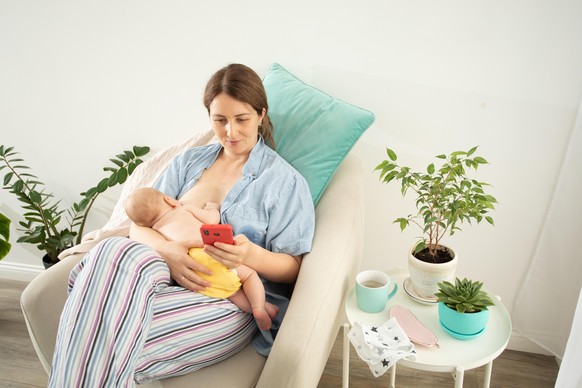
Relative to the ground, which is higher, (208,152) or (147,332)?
(208,152)

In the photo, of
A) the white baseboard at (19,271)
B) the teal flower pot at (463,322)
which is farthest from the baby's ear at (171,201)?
the white baseboard at (19,271)

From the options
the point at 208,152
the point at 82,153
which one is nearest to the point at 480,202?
the point at 208,152

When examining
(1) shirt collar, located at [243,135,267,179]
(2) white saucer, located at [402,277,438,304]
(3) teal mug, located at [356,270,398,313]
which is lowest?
(2) white saucer, located at [402,277,438,304]

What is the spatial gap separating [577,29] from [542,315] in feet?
3.37

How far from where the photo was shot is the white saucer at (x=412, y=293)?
4.50 feet

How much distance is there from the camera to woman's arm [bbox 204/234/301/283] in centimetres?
123

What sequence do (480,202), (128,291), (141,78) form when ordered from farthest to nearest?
(141,78) < (480,202) < (128,291)

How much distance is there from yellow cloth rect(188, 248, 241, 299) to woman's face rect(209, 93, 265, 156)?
0.36 metres

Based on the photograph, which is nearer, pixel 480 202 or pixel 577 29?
pixel 480 202

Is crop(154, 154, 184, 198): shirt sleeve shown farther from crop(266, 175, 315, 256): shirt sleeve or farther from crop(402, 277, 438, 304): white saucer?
crop(402, 277, 438, 304): white saucer

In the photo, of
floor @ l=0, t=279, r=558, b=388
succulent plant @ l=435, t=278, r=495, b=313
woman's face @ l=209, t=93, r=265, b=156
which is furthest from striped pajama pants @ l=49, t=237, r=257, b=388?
floor @ l=0, t=279, r=558, b=388

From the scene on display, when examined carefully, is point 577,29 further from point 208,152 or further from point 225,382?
point 225,382

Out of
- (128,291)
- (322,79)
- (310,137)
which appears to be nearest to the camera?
(128,291)

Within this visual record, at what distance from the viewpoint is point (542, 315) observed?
1.82 m
